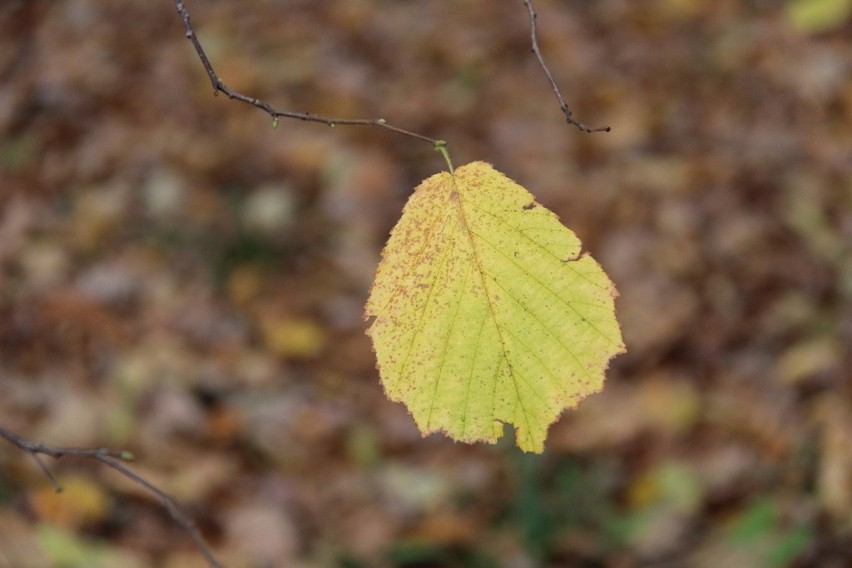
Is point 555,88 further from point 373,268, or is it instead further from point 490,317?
point 373,268

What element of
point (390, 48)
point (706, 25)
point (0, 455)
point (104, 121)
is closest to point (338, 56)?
point (390, 48)

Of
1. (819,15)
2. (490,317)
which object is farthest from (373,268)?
(490,317)

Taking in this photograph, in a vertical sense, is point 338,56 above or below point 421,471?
above

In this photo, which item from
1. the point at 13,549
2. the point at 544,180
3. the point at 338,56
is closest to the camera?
the point at 13,549

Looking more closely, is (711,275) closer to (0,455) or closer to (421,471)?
(421,471)

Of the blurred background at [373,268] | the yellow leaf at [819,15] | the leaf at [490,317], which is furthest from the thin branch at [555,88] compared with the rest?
the yellow leaf at [819,15]
